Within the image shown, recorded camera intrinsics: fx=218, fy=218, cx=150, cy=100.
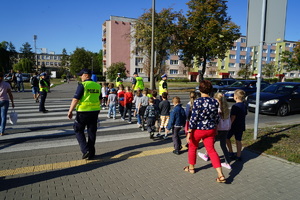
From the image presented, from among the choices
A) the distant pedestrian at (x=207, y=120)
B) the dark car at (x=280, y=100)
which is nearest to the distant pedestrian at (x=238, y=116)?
the distant pedestrian at (x=207, y=120)

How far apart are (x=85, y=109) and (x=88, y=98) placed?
0.23 meters

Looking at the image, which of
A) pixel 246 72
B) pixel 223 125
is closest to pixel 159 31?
pixel 223 125

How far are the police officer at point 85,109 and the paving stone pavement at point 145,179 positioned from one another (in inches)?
16.0

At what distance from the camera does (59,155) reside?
4.86 meters

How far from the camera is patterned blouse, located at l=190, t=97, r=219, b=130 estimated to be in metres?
3.61

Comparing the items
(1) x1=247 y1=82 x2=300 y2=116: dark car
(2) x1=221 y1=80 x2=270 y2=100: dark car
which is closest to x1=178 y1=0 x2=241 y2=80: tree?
(2) x1=221 y1=80 x2=270 y2=100: dark car

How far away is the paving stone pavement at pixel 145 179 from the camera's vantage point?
3.27m

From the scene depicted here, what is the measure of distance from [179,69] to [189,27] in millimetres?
44898

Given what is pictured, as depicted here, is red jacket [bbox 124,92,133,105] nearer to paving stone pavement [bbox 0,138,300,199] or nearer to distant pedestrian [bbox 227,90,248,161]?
paving stone pavement [bbox 0,138,300,199]

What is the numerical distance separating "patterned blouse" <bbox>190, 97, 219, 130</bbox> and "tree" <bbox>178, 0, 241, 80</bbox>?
837 inches

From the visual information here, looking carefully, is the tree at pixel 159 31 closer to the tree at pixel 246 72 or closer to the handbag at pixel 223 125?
the handbag at pixel 223 125

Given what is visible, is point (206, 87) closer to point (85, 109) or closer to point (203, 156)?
point (203, 156)

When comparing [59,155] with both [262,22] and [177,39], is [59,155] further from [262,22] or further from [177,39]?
[177,39]

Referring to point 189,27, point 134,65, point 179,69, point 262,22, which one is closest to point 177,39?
point 189,27
